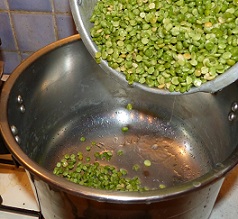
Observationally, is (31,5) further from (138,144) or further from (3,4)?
(138,144)

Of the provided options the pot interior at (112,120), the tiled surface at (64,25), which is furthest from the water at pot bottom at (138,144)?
the tiled surface at (64,25)

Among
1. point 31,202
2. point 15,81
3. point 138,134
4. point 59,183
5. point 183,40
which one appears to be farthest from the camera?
point 138,134

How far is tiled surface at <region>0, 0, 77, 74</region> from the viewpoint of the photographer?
1.10 meters

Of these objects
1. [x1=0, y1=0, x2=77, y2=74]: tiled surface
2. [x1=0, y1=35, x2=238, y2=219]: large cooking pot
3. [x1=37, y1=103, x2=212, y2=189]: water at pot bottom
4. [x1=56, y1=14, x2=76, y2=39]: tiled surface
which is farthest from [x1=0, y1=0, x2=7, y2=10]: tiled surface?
[x1=37, y1=103, x2=212, y2=189]: water at pot bottom

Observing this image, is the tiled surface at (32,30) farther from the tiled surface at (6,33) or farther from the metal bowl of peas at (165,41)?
the metal bowl of peas at (165,41)

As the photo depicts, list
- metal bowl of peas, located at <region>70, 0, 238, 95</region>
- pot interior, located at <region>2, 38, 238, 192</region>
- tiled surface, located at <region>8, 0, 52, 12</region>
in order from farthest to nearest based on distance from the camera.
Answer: tiled surface, located at <region>8, 0, 52, 12</region>, pot interior, located at <region>2, 38, 238, 192</region>, metal bowl of peas, located at <region>70, 0, 238, 95</region>

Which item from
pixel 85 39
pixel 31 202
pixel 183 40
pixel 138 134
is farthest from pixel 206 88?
pixel 31 202

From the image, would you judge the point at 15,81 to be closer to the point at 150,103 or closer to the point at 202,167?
the point at 150,103

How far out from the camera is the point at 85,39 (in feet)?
2.72

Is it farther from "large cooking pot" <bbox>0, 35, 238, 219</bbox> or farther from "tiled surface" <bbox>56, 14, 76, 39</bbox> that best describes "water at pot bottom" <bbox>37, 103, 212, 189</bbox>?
"tiled surface" <bbox>56, 14, 76, 39</bbox>

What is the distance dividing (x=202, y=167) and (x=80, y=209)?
16.8 inches

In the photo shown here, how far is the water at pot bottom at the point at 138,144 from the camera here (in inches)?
39.3

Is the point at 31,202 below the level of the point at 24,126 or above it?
below

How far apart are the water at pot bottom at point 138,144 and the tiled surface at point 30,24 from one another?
0.28 meters
